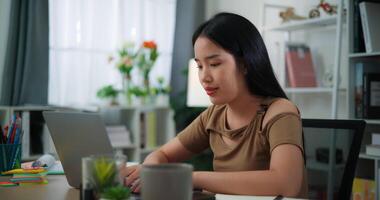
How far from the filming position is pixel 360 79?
2283 mm

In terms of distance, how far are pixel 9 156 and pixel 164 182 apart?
78 cm

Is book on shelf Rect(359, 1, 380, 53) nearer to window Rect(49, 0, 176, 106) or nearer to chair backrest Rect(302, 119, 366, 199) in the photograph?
chair backrest Rect(302, 119, 366, 199)

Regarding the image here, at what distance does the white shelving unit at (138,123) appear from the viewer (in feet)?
10.8

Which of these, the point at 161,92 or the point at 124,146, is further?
the point at 161,92

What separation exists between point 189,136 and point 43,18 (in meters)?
2.04

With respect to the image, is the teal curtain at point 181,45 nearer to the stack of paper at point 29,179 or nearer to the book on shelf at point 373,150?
the book on shelf at point 373,150

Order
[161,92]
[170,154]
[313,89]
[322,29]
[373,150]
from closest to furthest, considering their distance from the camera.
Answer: [170,154] → [373,150] → [313,89] → [322,29] → [161,92]

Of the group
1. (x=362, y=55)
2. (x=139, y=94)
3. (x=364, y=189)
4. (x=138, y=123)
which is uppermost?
(x=362, y=55)

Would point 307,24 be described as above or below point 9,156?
above

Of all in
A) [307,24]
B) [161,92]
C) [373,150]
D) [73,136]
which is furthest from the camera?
[161,92]

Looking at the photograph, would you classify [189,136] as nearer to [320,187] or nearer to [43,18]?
[320,187]

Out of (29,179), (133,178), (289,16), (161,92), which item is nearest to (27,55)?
(161,92)

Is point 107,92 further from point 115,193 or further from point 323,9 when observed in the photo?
point 115,193

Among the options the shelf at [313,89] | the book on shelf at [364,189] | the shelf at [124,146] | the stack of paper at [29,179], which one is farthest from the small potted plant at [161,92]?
the stack of paper at [29,179]
